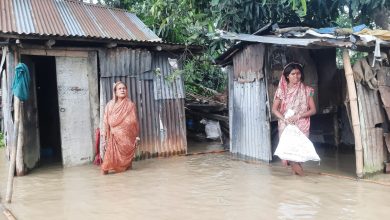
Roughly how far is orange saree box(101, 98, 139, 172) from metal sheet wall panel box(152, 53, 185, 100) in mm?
1577

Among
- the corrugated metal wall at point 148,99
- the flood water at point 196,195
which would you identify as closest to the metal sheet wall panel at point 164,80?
the corrugated metal wall at point 148,99

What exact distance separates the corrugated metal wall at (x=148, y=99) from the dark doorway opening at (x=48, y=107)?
2.62m

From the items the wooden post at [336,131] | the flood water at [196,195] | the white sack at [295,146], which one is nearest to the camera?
the flood water at [196,195]

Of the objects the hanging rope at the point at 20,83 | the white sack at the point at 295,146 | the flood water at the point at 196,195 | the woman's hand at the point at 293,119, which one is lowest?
the flood water at the point at 196,195

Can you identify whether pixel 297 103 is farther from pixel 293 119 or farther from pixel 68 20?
pixel 68 20

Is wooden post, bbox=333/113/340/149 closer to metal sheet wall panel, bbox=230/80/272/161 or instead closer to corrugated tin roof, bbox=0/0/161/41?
metal sheet wall panel, bbox=230/80/272/161

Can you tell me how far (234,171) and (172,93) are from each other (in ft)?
9.27

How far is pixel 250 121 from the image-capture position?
8328mm

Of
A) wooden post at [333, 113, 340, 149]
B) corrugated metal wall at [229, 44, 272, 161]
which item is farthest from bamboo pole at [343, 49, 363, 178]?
wooden post at [333, 113, 340, 149]

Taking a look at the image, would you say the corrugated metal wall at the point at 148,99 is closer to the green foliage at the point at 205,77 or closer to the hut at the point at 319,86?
the hut at the point at 319,86

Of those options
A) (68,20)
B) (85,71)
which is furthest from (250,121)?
(68,20)

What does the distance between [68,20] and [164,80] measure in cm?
251

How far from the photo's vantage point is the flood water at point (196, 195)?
4.74 meters

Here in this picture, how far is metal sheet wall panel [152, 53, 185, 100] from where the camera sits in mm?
9094
